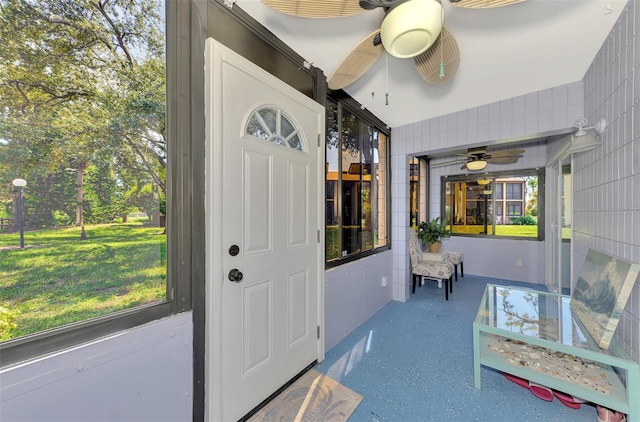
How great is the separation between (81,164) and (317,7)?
1166 mm

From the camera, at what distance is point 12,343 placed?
793 mm

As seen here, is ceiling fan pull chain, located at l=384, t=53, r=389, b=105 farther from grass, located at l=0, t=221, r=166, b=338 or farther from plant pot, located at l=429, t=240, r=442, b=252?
plant pot, located at l=429, t=240, r=442, b=252

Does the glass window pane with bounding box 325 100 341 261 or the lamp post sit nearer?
the lamp post

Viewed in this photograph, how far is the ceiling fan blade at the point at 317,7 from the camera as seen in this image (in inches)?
39.0

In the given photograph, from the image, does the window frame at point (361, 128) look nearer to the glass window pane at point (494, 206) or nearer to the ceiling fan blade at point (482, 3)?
the ceiling fan blade at point (482, 3)

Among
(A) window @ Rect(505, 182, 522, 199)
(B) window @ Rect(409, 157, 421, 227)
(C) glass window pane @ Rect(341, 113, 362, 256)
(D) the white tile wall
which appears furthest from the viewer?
(B) window @ Rect(409, 157, 421, 227)

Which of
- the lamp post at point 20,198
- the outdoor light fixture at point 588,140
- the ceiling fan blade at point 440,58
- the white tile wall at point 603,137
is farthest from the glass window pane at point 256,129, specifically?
the outdoor light fixture at point 588,140

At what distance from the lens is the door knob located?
4.26ft

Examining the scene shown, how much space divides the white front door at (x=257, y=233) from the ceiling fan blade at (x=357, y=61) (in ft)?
1.05

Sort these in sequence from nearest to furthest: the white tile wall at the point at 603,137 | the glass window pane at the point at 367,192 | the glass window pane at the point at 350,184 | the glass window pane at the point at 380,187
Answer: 1. the white tile wall at the point at 603,137
2. the glass window pane at the point at 350,184
3. the glass window pane at the point at 367,192
4. the glass window pane at the point at 380,187

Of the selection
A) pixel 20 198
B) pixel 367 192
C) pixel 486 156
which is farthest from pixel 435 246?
pixel 20 198

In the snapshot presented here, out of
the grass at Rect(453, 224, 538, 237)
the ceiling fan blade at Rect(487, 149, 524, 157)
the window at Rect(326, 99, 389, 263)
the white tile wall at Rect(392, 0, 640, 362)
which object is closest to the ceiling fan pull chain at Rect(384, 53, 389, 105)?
the window at Rect(326, 99, 389, 263)

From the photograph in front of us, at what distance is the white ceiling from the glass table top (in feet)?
6.11

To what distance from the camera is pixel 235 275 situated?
1.31 m
